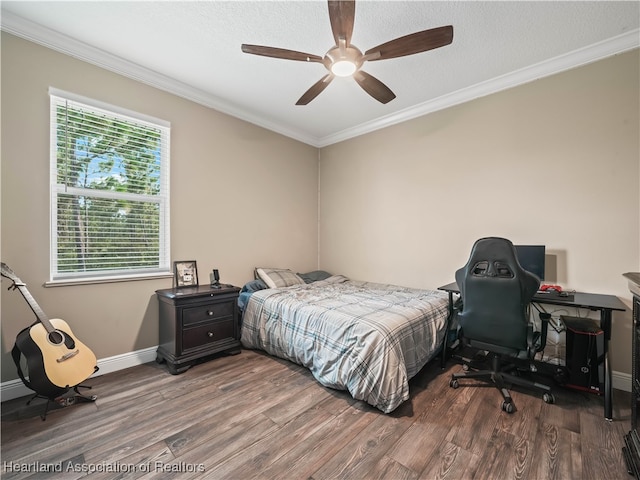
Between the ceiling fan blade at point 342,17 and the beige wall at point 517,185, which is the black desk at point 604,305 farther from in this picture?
the ceiling fan blade at point 342,17

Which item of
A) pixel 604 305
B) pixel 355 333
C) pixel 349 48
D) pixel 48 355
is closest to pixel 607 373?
pixel 604 305

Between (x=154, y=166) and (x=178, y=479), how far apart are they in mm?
2604

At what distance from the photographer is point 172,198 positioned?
9.55 feet

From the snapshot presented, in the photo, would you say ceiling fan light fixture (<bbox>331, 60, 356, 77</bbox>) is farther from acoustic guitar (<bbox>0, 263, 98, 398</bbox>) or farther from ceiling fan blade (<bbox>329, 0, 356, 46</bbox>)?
acoustic guitar (<bbox>0, 263, 98, 398</bbox>)

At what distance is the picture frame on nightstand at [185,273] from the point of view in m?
2.94

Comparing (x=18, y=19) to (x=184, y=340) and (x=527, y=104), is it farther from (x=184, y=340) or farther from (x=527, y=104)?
(x=527, y=104)

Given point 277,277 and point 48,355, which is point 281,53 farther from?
point 48,355

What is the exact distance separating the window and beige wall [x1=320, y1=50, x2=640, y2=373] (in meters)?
2.52

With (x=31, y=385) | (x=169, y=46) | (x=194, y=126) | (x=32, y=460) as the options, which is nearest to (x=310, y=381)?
(x=32, y=460)

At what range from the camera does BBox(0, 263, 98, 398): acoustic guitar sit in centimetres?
183

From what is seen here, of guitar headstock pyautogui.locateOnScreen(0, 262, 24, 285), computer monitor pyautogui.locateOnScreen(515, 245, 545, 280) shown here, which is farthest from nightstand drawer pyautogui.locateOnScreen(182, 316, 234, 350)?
computer monitor pyautogui.locateOnScreen(515, 245, 545, 280)

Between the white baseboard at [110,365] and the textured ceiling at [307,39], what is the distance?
2623 mm

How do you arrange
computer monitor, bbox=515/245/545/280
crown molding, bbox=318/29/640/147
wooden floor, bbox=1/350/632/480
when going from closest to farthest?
wooden floor, bbox=1/350/632/480 < crown molding, bbox=318/29/640/147 < computer monitor, bbox=515/245/545/280

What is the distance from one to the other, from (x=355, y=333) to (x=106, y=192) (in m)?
2.50
